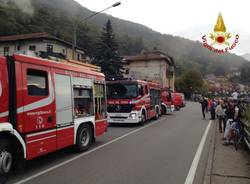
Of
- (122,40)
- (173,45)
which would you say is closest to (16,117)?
(122,40)

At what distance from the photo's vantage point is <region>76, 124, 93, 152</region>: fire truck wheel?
10.5 meters

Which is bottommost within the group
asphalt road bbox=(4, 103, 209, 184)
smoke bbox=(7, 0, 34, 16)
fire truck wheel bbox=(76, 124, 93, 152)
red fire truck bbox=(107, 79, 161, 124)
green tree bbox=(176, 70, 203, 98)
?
asphalt road bbox=(4, 103, 209, 184)

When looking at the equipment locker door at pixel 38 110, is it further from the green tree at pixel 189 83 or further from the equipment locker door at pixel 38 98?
the green tree at pixel 189 83

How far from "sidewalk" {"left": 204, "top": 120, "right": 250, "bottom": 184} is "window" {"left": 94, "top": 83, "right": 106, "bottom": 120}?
3958 millimetres

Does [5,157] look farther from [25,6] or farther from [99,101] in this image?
[25,6]

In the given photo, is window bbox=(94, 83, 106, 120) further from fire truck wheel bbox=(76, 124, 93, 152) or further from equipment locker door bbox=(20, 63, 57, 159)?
equipment locker door bbox=(20, 63, 57, 159)

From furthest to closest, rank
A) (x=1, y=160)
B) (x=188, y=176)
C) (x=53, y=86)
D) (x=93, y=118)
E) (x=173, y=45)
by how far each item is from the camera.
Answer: (x=173, y=45), (x=93, y=118), (x=53, y=86), (x=188, y=176), (x=1, y=160)

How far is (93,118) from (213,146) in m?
4.38

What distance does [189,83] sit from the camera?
116875 millimetres

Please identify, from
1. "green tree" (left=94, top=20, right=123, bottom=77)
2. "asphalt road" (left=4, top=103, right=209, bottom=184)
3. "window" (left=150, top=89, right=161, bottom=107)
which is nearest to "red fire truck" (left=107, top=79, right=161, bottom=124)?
"window" (left=150, top=89, right=161, bottom=107)

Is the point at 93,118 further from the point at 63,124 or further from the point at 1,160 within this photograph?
the point at 1,160

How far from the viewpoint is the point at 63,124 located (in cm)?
935

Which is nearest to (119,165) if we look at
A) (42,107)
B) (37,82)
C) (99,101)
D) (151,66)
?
(42,107)

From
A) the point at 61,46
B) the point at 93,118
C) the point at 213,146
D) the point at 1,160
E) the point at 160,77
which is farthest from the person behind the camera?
the point at 160,77
